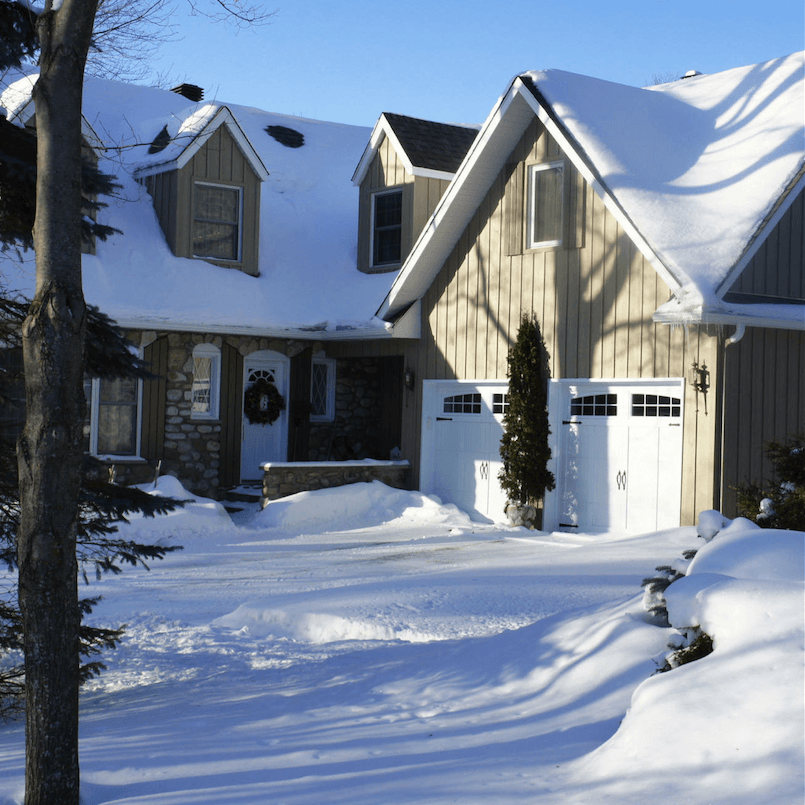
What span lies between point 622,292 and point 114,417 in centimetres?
868

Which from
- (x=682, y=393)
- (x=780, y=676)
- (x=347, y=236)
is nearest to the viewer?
(x=780, y=676)

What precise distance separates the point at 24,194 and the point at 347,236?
13.9m

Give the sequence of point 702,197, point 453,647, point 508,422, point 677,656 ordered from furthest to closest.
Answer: point 508,422 → point 702,197 → point 453,647 → point 677,656

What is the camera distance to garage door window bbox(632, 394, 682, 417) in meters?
13.5

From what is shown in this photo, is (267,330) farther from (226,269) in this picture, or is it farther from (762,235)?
(762,235)

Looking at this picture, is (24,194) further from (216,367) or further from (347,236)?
(347,236)

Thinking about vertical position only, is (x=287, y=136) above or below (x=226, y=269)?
above

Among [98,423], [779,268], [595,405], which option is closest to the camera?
[779,268]

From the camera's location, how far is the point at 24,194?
22.4 ft

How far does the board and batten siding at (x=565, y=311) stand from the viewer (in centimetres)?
1309

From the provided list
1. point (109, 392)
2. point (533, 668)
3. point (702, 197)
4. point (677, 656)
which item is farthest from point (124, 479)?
point (677, 656)

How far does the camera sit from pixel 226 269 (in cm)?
1856

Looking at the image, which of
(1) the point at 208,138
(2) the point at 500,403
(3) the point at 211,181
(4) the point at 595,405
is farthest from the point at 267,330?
(4) the point at 595,405

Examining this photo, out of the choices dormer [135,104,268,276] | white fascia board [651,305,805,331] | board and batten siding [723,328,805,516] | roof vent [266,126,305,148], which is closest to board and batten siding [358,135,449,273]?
dormer [135,104,268,276]
